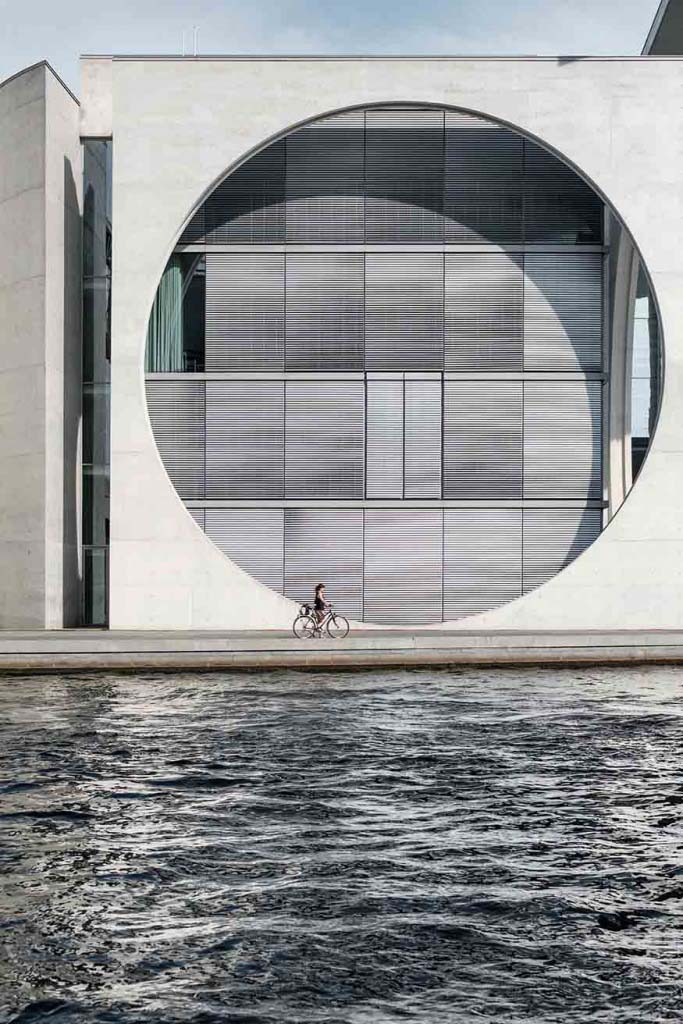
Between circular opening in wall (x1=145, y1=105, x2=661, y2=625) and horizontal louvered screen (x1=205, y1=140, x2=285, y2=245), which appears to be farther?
horizontal louvered screen (x1=205, y1=140, x2=285, y2=245)

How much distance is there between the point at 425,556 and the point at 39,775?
20.7m

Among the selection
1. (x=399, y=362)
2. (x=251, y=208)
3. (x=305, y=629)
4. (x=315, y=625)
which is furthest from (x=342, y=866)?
(x=251, y=208)

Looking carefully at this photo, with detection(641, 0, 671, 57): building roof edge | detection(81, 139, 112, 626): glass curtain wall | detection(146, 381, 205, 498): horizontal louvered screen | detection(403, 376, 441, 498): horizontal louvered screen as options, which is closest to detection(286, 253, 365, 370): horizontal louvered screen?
detection(403, 376, 441, 498): horizontal louvered screen

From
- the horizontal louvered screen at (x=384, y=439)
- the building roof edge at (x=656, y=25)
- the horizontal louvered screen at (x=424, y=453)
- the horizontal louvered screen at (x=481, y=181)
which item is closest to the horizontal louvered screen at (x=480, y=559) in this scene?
the horizontal louvered screen at (x=424, y=453)

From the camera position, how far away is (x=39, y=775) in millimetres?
16078

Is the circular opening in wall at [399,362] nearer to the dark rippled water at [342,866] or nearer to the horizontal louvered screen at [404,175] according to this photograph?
the horizontal louvered screen at [404,175]

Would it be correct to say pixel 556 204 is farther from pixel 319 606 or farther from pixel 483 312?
pixel 319 606

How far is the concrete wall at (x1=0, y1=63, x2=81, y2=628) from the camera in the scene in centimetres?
3634

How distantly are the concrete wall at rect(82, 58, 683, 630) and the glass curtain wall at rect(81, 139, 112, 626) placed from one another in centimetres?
238

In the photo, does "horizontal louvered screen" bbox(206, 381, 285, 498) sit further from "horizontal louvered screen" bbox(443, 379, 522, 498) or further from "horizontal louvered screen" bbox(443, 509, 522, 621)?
"horizontal louvered screen" bbox(443, 509, 522, 621)

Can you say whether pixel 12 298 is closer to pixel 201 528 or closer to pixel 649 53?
pixel 201 528

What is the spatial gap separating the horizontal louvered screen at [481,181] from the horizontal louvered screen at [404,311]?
3.67 feet

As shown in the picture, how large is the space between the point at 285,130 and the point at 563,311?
7.42 meters

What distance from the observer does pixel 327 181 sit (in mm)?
36344
